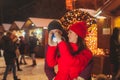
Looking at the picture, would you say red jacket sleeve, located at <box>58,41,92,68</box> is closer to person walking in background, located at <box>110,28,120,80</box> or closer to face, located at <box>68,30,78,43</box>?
face, located at <box>68,30,78,43</box>

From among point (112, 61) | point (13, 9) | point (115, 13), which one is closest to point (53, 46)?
point (112, 61)

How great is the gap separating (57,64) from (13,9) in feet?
152

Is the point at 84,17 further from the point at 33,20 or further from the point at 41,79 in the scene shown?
the point at 33,20

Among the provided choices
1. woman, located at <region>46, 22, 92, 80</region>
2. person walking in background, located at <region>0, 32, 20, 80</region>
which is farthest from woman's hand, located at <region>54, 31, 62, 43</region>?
person walking in background, located at <region>0, 32, 20, 80</region>

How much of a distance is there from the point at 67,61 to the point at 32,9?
108 feet

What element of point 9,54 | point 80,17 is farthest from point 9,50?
point 80,17

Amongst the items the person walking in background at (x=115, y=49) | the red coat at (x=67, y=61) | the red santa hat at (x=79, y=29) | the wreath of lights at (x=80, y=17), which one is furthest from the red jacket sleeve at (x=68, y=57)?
the wreath of lights at (x=80, y=17)

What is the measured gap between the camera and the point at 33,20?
82.4 feet

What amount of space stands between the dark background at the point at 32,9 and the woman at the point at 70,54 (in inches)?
978

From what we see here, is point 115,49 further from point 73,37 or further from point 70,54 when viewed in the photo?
point 70,54

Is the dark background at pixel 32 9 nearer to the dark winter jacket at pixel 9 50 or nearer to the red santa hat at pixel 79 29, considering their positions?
the dark winter jacket at pixel 9 50

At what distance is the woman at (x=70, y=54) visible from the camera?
4.13 m

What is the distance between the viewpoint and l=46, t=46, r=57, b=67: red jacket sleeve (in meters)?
4.23

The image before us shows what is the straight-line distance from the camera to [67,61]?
412 centimetres
